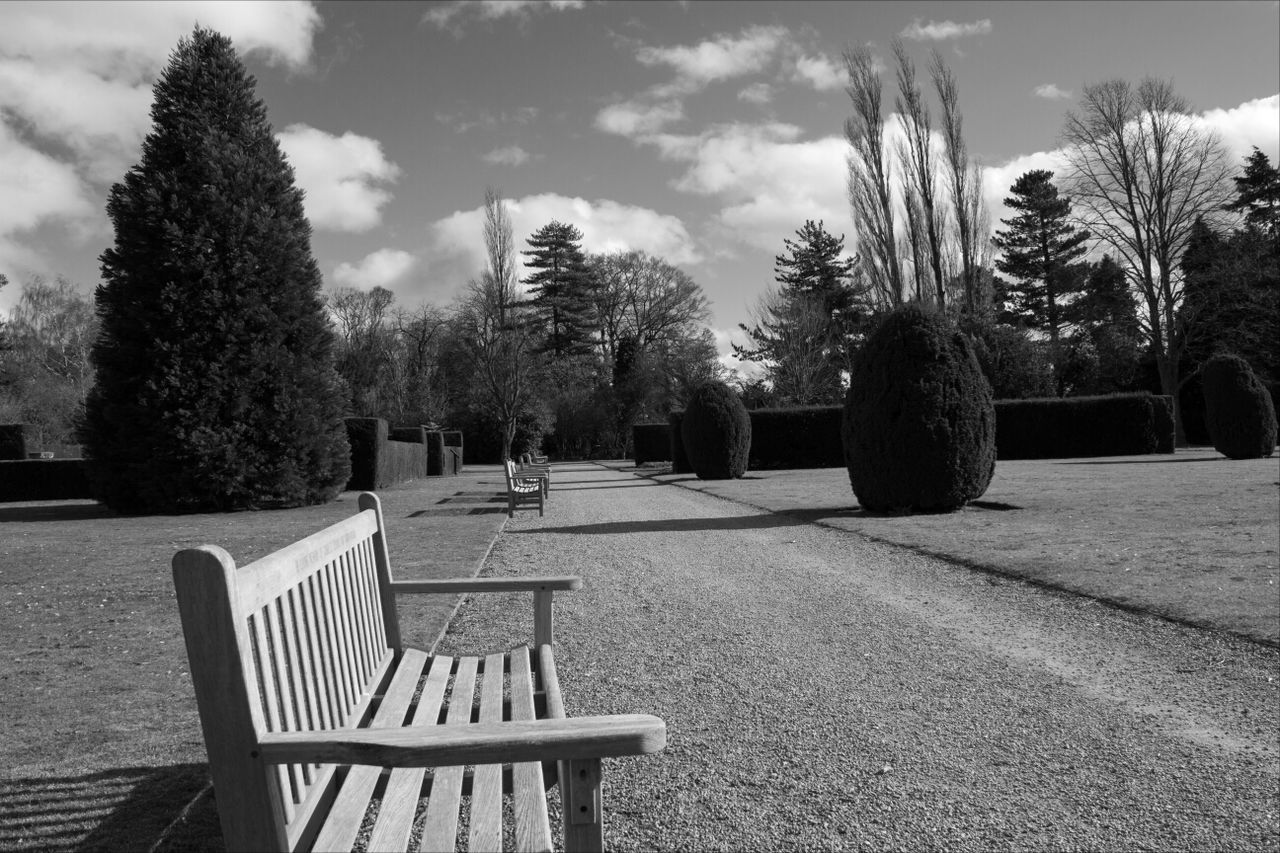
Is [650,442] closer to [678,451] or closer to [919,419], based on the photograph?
[678,451]

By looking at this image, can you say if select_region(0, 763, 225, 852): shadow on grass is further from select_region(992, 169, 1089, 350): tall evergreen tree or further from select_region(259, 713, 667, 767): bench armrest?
select_region(992, 169, 1089, 350): tall evergreen tree

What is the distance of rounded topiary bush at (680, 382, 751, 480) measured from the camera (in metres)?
24.0

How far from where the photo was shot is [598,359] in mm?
54500

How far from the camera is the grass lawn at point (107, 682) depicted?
2877 millimetres

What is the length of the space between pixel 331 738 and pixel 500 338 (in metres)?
43.0

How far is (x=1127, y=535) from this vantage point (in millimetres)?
9484

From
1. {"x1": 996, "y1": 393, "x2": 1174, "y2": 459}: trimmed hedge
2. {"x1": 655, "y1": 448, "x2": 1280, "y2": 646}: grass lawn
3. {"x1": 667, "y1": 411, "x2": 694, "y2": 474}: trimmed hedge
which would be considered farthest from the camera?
{"x1": 996, "y1": 393, "x2": 1174, "y2": 459}: trimmed hedge

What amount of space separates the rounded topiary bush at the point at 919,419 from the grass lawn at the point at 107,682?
560 cm

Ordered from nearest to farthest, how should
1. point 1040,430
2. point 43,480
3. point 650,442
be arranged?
point 43,480 → point 1040,430 → point 650,442

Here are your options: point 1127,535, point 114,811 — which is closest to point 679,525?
point 1127,535

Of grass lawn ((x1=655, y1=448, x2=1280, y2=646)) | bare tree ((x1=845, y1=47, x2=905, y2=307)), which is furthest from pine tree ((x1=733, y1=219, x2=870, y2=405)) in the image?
grass lawn ((x1=655, y1=448, x2=1280, y2=646))

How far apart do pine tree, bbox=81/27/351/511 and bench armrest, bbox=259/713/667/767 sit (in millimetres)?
16147

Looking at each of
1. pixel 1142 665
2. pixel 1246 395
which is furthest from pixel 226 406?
pixel 1246 395

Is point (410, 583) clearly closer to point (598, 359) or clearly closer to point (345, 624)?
point (345, 624)
